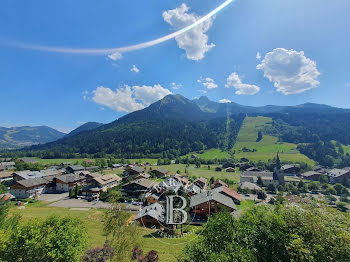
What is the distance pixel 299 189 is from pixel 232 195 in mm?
36480

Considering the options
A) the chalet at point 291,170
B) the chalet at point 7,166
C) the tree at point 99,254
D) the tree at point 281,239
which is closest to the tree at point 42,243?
the tree at point 99,254

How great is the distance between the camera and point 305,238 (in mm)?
12078

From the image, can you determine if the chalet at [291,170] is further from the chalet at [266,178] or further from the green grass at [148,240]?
the green grass at [148,240]

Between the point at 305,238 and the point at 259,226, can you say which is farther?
the point at 259,226

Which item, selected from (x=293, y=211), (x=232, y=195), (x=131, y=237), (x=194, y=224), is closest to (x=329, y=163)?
(x=232, y=195)

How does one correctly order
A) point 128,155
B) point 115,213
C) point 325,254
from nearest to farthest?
1. point 325,254
2. point 115,213
3. point 128,155

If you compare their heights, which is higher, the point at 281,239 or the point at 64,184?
the point at 281,239

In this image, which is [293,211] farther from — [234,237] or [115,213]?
[115,213]

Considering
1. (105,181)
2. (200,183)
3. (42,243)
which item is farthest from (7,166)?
(42,243)

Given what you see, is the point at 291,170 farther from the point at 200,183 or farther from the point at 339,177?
the point at 200,183

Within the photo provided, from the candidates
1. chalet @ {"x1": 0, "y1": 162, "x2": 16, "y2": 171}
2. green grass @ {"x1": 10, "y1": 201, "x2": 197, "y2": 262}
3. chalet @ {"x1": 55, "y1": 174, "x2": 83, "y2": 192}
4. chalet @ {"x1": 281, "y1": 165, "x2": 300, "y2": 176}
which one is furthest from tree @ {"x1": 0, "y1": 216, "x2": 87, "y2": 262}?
chalet @ {"x1": 0, "y1": 162, "x2": 16, "y2": 171}

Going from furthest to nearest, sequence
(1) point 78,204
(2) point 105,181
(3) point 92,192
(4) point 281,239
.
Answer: (2) point 105,181 < (3) point 92,192 < (1) point 78,204 < (4) point 281,239

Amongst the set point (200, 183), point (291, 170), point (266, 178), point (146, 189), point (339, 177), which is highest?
point (146, 189)

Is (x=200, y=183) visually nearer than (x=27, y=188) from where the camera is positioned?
No
